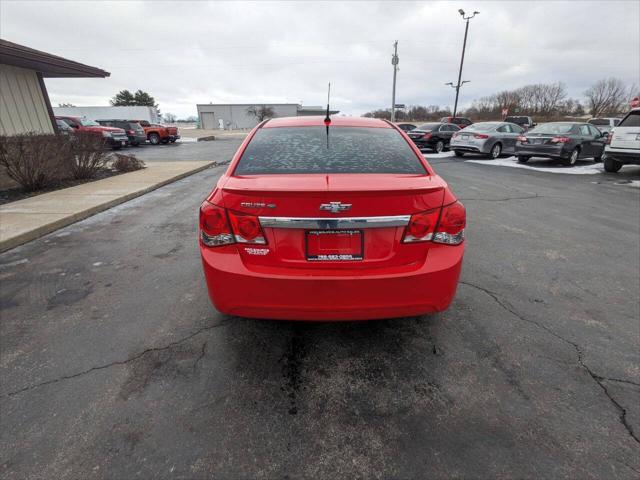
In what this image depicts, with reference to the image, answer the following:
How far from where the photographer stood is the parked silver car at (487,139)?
14383mm

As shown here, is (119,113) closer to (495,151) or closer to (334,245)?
(495,151)

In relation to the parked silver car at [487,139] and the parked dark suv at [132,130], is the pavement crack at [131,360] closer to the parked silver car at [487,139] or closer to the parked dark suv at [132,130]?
the parked silver car at [487,139]

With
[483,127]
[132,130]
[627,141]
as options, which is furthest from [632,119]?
[132,130]

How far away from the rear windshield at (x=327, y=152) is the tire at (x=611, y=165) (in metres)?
11.8

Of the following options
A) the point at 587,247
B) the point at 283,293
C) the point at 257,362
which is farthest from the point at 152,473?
the point at 587,247

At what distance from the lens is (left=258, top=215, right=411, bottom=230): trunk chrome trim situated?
200 centimetres

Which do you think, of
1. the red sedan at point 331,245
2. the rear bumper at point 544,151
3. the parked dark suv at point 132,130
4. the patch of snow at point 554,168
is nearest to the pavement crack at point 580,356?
the red sedan at point 331,245

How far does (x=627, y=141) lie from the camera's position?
9.81m

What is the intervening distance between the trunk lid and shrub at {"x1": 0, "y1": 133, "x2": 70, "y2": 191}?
7.39 meters

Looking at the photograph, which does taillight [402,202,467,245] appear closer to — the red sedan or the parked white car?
the red sedan

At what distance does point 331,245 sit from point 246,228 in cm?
55

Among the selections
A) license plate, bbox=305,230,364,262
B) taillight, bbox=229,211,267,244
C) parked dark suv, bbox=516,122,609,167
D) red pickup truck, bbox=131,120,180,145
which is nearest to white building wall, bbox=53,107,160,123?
red pickup truck, bbox=131,120,180,145

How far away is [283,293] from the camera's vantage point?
6.77 ft

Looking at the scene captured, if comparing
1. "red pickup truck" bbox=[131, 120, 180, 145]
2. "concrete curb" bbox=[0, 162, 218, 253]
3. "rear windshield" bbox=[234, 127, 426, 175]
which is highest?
"rear windshield" bbox=[234, 127, 426, 175]
